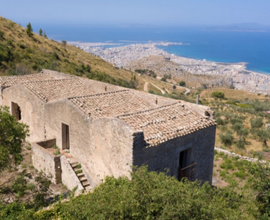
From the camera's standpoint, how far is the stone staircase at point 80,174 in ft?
34.5

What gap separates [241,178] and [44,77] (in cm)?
1517

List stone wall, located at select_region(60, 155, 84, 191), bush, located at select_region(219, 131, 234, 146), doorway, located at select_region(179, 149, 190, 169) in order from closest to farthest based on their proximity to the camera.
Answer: doorway, located at select_region(179, 149, 190, 169)
stone wall, located at select_region(60, 155, 84, 191)
bush, located at select_region(219, 131, 234, 146)

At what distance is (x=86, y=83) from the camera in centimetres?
1734

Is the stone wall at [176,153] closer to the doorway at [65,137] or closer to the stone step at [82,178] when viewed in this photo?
the stone step at [82,178]

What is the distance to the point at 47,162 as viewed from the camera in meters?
11.3

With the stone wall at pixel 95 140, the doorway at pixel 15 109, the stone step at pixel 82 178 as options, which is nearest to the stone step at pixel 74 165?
the stone wall at pixel 95 140

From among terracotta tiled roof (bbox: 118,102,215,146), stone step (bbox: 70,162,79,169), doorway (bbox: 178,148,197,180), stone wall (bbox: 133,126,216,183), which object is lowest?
stone step (bbox: 70,162,79,169)

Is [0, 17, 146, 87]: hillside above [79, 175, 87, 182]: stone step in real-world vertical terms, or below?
above

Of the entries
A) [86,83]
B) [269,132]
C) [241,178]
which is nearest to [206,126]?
[241,178]

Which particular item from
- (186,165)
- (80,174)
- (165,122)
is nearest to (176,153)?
(186,165)

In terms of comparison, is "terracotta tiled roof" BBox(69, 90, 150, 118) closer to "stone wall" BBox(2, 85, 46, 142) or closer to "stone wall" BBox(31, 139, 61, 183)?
"stone wall" BBox(31, 139, 61, 183)

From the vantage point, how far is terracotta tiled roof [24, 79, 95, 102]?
14.2 meters

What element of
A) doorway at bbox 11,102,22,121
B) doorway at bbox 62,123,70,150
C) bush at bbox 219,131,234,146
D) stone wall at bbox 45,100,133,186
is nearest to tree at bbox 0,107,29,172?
stone wall at bbox 45,100,133,186

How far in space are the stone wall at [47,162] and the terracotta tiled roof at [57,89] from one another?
2.81 m
